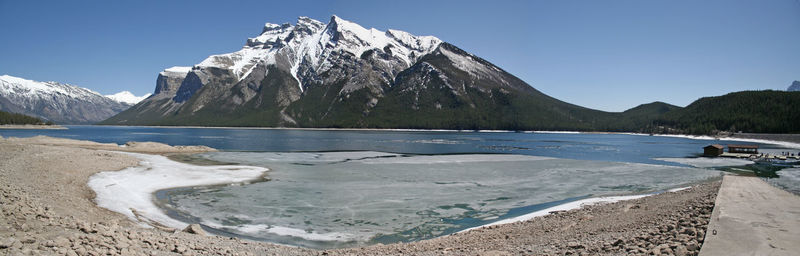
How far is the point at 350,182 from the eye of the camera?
1314 inches

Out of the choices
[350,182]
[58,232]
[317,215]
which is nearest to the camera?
[58,232]

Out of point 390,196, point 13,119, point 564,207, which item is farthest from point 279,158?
point 13,119

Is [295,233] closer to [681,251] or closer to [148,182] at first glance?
[681,251]

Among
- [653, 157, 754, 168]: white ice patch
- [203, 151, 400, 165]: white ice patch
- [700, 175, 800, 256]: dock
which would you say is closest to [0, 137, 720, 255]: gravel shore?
[700, 175, 800, 256]: dock

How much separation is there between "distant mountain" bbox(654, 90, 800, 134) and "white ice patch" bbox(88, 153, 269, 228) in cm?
18539

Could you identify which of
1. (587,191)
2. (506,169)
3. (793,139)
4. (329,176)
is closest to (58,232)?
(329,176)

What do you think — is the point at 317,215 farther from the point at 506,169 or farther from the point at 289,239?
the point at 506,169

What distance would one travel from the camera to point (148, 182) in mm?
30188

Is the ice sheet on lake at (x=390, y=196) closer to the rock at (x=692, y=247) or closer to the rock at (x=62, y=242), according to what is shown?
the rock at (x=62, y=242)

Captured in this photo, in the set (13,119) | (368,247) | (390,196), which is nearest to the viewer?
(368,247)

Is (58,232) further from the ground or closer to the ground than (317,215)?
further from the ground

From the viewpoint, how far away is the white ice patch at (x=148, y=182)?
66.4ft

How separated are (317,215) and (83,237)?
12449 millimetres

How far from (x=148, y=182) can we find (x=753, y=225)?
3552 centimetres
